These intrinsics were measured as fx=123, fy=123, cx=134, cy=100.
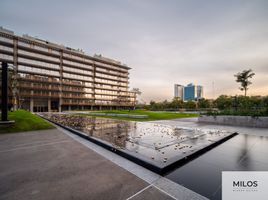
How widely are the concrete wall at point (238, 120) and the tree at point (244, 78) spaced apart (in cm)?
1821

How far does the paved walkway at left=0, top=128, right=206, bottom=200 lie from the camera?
249 cm

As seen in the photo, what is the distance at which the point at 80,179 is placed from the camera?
10.0ft

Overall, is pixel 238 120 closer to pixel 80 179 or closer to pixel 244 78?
pixel 80 179

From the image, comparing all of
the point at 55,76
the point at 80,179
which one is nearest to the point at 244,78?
the point at 80,179

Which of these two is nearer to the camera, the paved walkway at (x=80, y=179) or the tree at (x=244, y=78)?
the paved walkway at (x=80, y=179)

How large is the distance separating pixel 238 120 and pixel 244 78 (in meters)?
18.8

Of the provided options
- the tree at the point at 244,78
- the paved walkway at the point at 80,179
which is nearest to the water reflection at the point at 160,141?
the paved walkway at the point at 80,179

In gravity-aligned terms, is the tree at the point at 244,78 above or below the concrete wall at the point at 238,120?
above

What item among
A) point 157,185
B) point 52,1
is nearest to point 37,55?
point 52,1

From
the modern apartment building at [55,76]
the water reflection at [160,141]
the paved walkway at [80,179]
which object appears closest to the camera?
the paved walkway at [80,179]

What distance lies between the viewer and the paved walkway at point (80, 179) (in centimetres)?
249

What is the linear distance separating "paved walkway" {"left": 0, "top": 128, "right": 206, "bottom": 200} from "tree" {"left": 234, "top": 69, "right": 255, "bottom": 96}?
106ft

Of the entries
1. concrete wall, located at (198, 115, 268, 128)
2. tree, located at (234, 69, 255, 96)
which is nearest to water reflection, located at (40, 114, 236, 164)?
concrete wall, located at (198, 115, 268, 128)

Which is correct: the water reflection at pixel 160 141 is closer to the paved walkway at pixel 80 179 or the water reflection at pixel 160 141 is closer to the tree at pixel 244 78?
the paved walkway at pixel 80 179
